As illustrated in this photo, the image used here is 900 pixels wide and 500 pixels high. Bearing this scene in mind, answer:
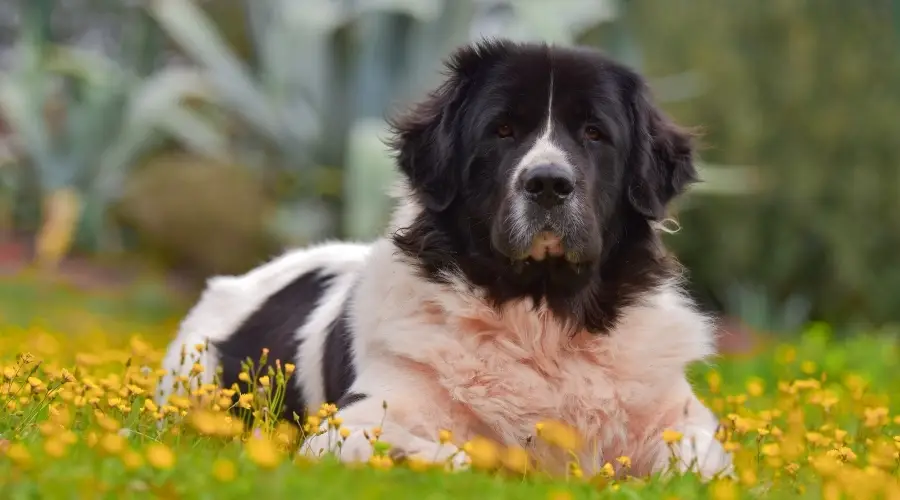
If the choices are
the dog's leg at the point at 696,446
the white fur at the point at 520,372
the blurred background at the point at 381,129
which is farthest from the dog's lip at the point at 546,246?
the blurred background at the point at 381,129

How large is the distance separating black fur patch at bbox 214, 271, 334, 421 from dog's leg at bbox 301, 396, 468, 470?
3.87 feet

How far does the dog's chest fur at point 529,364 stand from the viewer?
4.18 m

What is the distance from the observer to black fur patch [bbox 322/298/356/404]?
177 inches

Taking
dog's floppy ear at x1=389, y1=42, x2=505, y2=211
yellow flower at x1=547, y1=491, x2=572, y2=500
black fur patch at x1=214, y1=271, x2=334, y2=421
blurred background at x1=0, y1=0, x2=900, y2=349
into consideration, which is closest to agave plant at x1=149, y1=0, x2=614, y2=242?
blurred background at x1=0, y1=0, x2=900, y2=349

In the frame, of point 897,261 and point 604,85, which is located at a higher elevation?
point 604,85

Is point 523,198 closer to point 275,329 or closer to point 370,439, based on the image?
point 370,439

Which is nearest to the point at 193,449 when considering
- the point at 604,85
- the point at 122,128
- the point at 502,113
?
the point at 502,113

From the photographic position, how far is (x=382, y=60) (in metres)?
12.8

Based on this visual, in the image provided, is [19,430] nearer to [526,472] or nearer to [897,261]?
[526,472]

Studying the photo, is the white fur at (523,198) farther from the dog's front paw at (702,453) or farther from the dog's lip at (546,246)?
the dog's front paw at (702,453)

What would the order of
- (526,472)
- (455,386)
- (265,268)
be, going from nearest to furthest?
(526,472) → (455,386) → (265,268)

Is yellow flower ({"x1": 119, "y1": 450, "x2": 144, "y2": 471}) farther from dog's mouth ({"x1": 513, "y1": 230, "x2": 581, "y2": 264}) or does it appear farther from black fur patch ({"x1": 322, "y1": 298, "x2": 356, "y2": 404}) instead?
dog's mouth ({"x1": 513, "y1": 230, "x2": 581, "y2": 264})

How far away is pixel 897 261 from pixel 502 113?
11163mm

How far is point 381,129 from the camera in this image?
39.4ft
